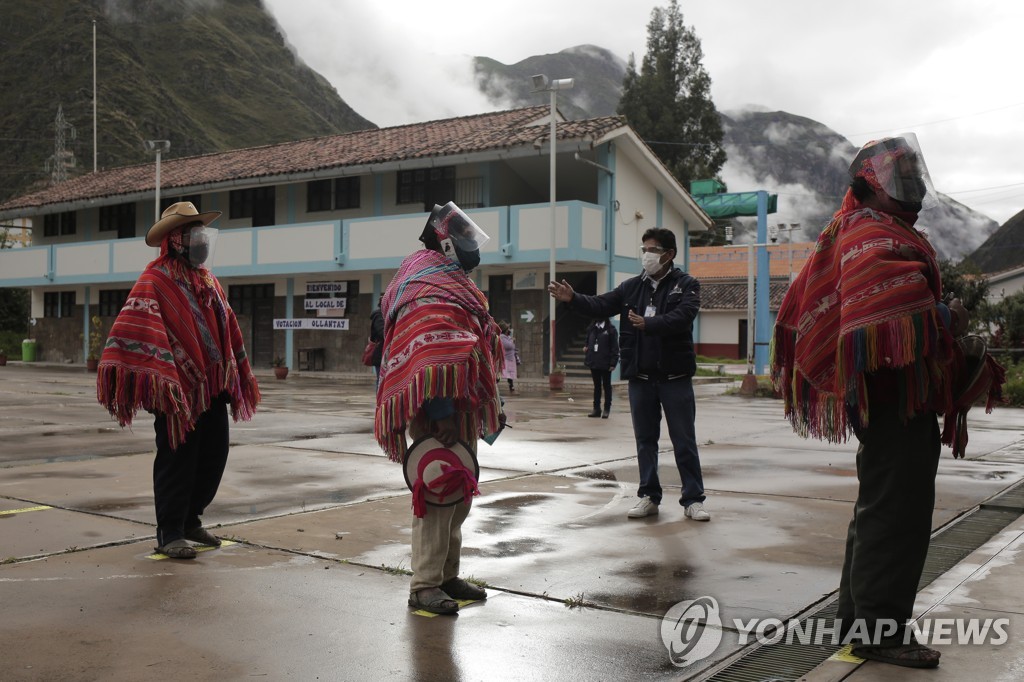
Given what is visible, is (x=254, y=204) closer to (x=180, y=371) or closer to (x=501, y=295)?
(x=501, y=295)

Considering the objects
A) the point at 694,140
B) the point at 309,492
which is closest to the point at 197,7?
the point at 694,140

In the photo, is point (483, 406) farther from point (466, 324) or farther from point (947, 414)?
point (947, 414)

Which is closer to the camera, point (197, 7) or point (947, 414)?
point (947, 414)

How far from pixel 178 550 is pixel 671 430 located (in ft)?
10.0

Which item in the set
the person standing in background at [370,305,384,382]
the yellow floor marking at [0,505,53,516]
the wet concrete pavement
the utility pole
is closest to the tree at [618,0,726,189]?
the utility pole

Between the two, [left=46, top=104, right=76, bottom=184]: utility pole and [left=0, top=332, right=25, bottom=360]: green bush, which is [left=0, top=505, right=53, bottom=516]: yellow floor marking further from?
[left=46, top=104, right=76, bottom=184]: utility pole

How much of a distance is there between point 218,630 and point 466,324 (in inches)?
62.4

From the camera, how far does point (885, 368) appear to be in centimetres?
367

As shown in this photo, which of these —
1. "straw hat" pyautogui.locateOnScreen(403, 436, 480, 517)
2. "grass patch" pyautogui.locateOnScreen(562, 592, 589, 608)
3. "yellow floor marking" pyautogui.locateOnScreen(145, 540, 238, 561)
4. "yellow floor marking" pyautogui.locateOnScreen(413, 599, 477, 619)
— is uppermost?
"straw hat" pyautogui.locateOnScreen(403, 436, 480, 517)

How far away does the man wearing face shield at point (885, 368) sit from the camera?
141 inches

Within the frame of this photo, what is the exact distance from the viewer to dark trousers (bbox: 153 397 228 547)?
5086 millimetres

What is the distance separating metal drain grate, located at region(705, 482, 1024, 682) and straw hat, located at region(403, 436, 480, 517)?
133 centimetres

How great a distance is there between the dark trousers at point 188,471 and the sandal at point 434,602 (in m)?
1.58

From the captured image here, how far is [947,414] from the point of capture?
3.83 metres
